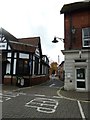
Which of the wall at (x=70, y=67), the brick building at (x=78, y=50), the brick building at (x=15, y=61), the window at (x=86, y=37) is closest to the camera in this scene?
the brick building at (x=78, y=50)

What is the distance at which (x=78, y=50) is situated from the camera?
17.6 meters

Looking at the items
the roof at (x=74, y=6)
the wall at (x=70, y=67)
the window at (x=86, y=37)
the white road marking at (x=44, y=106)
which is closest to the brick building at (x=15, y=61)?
the wall at (x=70, y=67)

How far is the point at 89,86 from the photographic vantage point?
17.3m

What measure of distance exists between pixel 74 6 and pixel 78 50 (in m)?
4.36

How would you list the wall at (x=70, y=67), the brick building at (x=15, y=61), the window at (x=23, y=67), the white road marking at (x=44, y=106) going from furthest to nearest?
the window at (x=23, y=67), the brick building at (x=15, y=61), the wall at (x=70, y=67), the white road marking at (x=44, y=106)

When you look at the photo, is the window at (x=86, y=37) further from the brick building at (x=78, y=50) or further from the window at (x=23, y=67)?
the window at (x=23, y=67)

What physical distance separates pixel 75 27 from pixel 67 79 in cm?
491

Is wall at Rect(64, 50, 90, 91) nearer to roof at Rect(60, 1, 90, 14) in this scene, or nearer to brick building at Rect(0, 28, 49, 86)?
roof at Rect(60, 1, 90, 14)

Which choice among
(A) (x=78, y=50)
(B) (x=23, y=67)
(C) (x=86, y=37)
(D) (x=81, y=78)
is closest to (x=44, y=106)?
(D) (x=81, y=78)

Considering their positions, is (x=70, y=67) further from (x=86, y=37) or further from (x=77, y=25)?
(x=77, y=25)

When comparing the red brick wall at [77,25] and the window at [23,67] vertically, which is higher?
the red brick wall at [77,25]

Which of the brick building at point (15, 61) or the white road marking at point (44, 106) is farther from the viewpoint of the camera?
the brick building at point (15, 61)

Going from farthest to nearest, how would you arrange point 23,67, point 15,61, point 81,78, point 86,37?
point 23,67 → point 15,61 → point 86,37 → point 81,78

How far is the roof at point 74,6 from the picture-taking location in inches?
710
